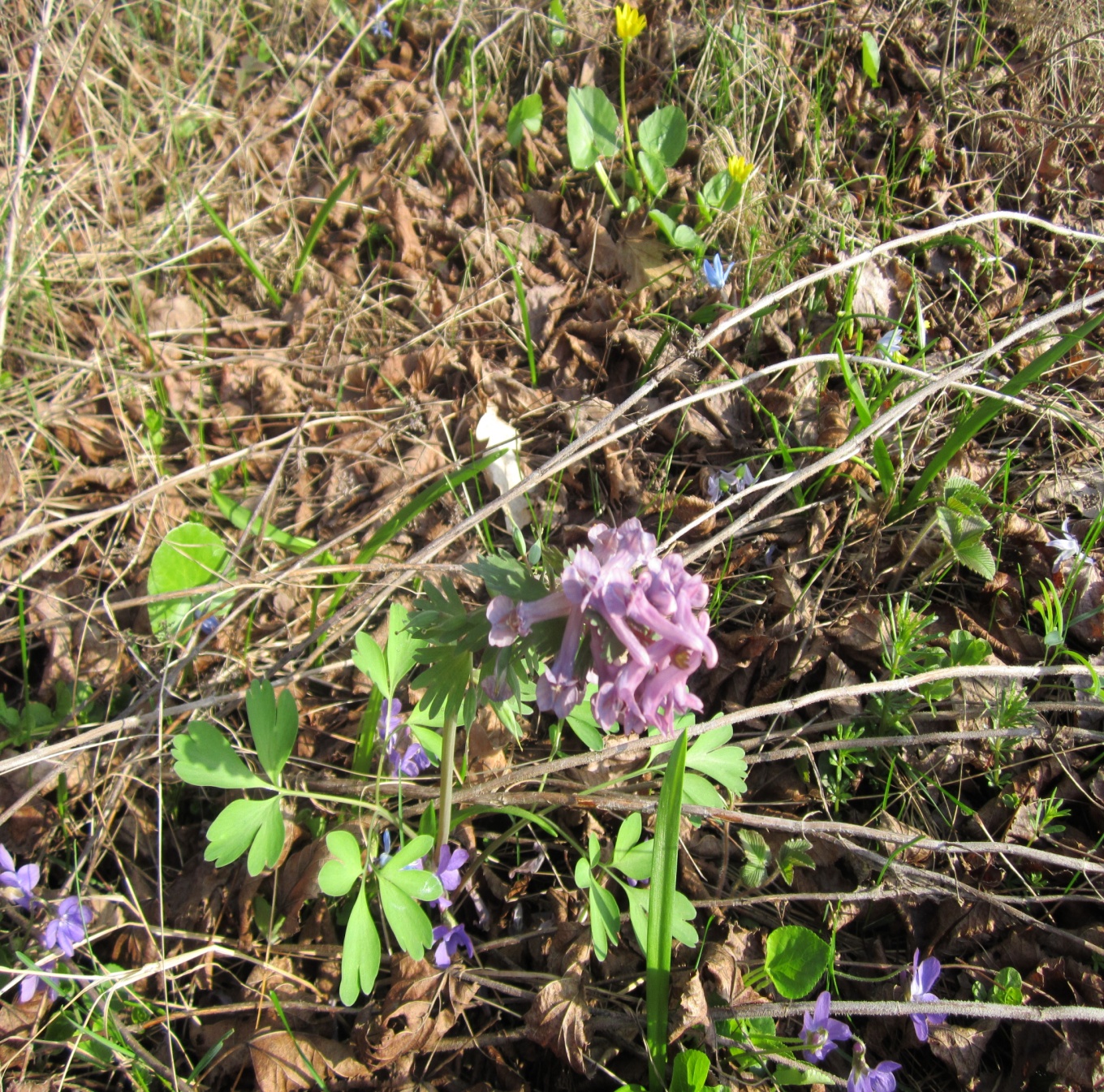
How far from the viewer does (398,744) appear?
2318mm

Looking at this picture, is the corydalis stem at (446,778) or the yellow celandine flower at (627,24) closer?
the corydalis stem at (446,778)

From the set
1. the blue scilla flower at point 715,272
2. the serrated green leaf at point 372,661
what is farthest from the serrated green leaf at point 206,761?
the blue scilla flower at point 715,272

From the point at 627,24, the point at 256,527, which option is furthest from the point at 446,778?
the point at 627,24

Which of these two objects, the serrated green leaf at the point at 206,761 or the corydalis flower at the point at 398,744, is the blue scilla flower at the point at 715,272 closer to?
the corydalis flower at the point at 398,744

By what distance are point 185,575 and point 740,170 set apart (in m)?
2.79

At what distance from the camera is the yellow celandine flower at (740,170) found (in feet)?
10.3

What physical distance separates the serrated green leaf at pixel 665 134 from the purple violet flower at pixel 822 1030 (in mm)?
3261

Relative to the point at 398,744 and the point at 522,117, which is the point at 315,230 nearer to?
the point at 522,117

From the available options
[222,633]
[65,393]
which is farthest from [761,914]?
[65,393]

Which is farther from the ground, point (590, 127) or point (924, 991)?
point (590, 127)

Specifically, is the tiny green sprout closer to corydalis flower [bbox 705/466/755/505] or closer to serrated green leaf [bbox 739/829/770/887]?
corydalis flower [bbox 705/466/755/505]

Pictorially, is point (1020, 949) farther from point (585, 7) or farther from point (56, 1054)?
point (585, 7)

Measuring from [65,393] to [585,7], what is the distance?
3230 mm

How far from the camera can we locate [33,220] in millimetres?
3555
